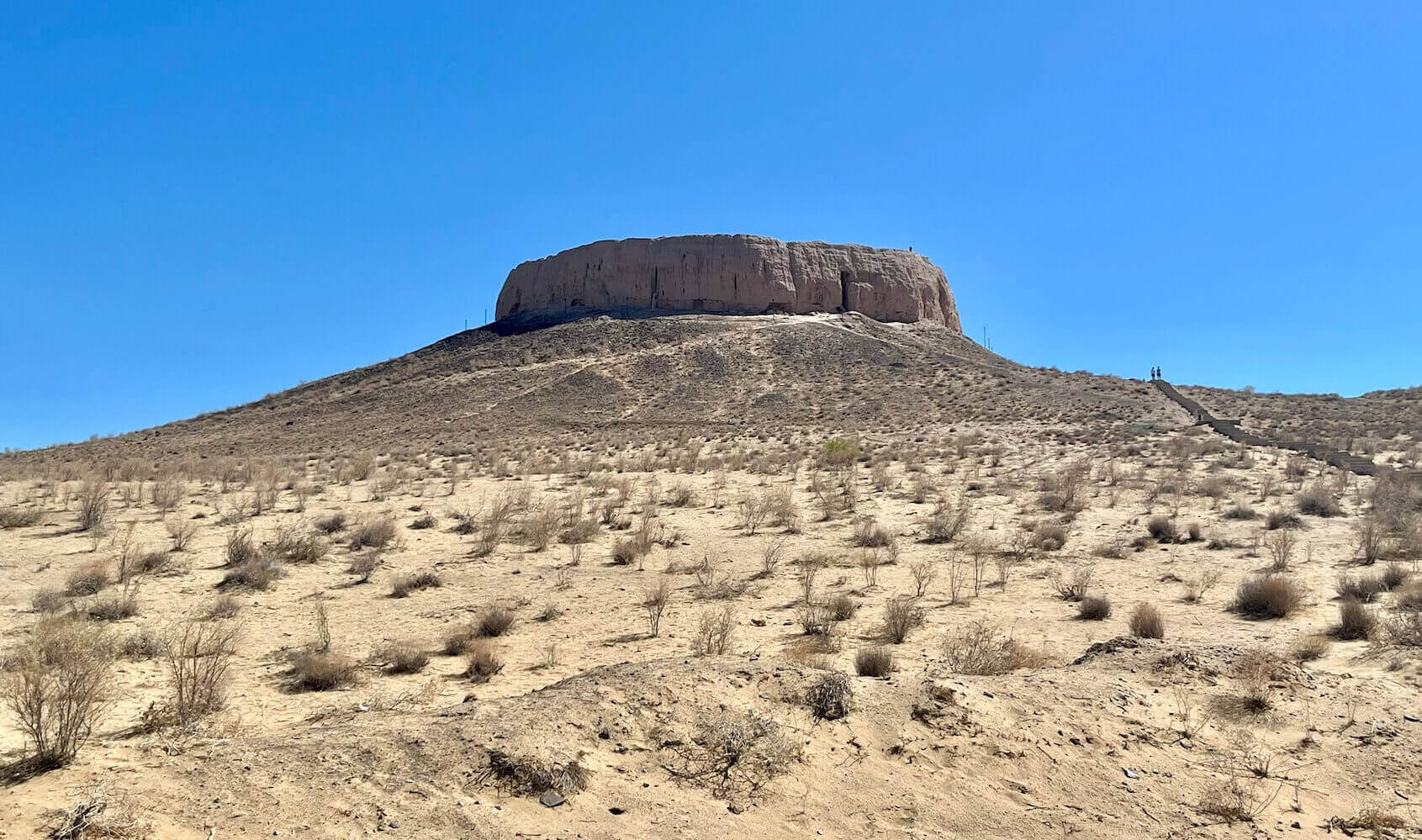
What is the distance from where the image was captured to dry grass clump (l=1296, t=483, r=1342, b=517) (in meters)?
14.2

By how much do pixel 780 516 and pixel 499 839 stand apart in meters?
10.8

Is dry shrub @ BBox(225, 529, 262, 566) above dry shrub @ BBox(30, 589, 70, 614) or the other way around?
above

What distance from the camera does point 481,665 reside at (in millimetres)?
6719

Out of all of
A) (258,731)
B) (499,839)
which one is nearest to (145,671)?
(258,731)

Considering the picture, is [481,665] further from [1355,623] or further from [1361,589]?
[1361,589]

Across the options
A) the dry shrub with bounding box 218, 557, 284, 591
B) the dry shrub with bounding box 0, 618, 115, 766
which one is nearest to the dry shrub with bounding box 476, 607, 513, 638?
the dry shrub with bounding box 0, 618, 115, 766

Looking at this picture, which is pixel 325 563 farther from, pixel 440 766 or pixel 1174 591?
pixel 1174 591

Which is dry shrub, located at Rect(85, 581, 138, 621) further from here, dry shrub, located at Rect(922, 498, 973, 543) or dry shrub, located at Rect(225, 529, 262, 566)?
dry shrub, located at Rect(922, 498, 973, 543)

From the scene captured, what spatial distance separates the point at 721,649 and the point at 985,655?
7.30 ft

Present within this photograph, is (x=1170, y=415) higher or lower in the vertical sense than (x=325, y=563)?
higher

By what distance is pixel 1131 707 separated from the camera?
18.8ft

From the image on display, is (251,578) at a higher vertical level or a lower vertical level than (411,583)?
higher

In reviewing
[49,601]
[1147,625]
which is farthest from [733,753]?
[49,601]

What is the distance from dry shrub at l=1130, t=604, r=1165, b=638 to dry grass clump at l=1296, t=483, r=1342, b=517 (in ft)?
29.4
